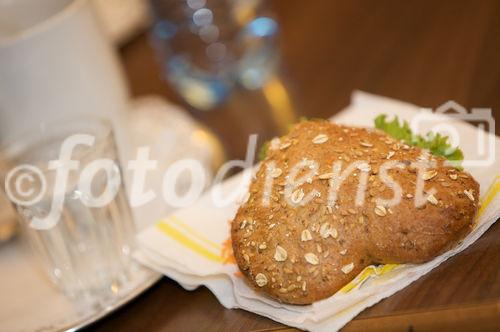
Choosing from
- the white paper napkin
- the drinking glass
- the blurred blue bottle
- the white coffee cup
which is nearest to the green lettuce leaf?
the white paper napkin

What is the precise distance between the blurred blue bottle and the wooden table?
1.8 inches

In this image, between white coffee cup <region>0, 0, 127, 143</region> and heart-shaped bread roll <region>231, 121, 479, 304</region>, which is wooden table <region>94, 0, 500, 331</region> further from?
white coffee cup <region>0, 0, 127, 143</region>

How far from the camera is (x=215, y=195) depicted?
1.06 metres

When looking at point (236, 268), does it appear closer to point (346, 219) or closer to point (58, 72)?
point (346, 219)

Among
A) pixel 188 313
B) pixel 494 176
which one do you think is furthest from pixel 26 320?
pixel 494 176

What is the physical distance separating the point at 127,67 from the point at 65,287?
95 centimetres

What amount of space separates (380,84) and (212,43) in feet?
2.02

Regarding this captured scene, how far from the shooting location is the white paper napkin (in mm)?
786

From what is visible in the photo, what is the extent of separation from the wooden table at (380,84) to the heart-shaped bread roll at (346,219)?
0.05m

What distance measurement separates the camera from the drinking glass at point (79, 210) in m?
0.99

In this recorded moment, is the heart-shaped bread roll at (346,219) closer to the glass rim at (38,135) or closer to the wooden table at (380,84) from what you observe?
the wooden table at (380,84)

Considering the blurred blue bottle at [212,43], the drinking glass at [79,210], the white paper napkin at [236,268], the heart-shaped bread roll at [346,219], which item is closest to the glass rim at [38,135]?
the drinking glass at [79,210]

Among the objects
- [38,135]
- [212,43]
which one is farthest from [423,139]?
[212,43]

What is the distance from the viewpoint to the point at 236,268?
0.90 meters
